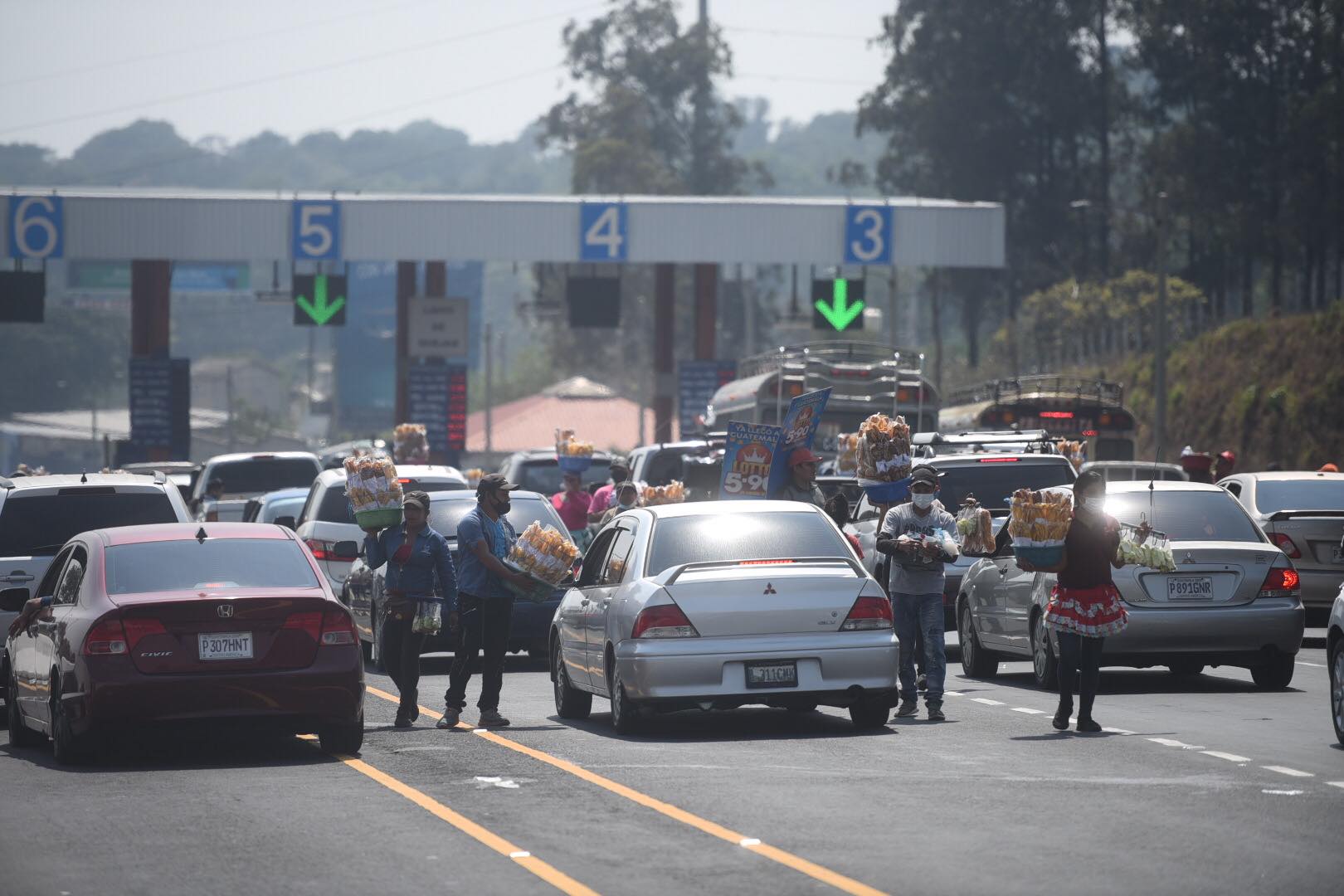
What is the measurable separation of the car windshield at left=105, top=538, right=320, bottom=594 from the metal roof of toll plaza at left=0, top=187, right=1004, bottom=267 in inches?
1391

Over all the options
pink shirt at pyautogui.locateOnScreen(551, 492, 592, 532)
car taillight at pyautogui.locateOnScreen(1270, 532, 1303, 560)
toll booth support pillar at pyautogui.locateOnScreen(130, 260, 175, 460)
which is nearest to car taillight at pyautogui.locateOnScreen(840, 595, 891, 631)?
car taillight at pyautogui.locateOnScreen(1270, 532, 1303, 560)

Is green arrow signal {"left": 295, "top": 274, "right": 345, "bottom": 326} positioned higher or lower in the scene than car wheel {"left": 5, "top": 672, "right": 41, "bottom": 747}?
higher

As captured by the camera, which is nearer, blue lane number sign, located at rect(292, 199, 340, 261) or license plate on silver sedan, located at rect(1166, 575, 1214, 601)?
license plate on silver sedan, located at rect(1166, 575, 1214, 601)

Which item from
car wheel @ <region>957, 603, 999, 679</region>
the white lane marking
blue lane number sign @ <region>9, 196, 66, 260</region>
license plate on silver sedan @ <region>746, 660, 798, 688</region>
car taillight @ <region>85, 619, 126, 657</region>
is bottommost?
car wheel @ <region>957, 603, 999, 679</region>

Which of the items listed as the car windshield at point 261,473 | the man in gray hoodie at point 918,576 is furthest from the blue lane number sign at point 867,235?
the man in gray hoodie at point 918,576

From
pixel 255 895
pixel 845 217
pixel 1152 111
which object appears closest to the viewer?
pixel 255 895

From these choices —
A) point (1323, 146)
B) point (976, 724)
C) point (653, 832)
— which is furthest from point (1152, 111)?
point (653, 832)

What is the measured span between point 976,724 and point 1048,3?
66875 millimetres

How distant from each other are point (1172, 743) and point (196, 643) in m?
5.76

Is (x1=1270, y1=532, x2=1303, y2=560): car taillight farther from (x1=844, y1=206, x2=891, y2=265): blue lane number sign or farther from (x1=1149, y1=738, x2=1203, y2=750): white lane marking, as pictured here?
(x1=844, y1=206, x2=891, y2=265): blue lane number sign

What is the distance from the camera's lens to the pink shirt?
83.0 ft

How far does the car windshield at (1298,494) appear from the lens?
23.7 metres

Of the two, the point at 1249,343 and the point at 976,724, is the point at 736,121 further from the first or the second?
the point at 976,724

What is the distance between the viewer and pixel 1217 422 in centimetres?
5462
